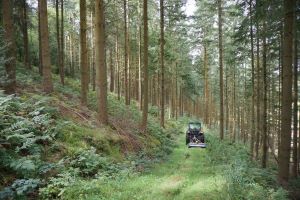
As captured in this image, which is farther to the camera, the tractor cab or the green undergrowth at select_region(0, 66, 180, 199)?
the tractor cab

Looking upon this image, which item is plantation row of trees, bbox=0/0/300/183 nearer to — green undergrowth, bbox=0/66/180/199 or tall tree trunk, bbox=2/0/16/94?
tall tree trunk, bbox=2/0/16/94

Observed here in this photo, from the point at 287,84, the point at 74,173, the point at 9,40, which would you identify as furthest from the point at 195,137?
the point at 74,173

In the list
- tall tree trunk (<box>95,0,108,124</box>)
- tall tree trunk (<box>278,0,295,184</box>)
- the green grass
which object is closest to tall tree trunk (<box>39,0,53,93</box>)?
tall tree trunk (<box>95,0,108,124</box>)

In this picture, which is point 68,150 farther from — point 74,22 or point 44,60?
point 74,22

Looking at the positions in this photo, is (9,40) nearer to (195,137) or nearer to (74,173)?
(74,173)

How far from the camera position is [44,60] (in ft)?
44.1

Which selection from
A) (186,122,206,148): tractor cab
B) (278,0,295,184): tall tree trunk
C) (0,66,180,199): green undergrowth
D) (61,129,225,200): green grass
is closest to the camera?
(0,66,180,199): green undergrowth

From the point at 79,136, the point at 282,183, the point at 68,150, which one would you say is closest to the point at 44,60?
the point at 79,136

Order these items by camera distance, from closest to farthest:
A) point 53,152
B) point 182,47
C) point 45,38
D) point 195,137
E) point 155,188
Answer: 1. point 155,188
2. point 53,152
3. point 45,38
4. point 195,137
5. point 182,47

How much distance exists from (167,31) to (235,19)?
741 centimetres

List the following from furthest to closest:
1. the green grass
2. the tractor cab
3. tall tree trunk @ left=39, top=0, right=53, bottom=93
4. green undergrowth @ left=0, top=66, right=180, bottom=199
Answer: the tractor cab → tall tree trunk @ left=39, top=0, right=53, bottom=93 → the green grass → green undergrowth @ left=0, top=66, right=180, bottom=199

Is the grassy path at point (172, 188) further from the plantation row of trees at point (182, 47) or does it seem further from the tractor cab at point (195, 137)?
the tractor cab at point (195, 137)

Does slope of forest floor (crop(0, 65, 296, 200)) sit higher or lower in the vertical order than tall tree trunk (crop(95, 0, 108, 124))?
lower

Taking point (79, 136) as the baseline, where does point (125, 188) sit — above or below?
below
